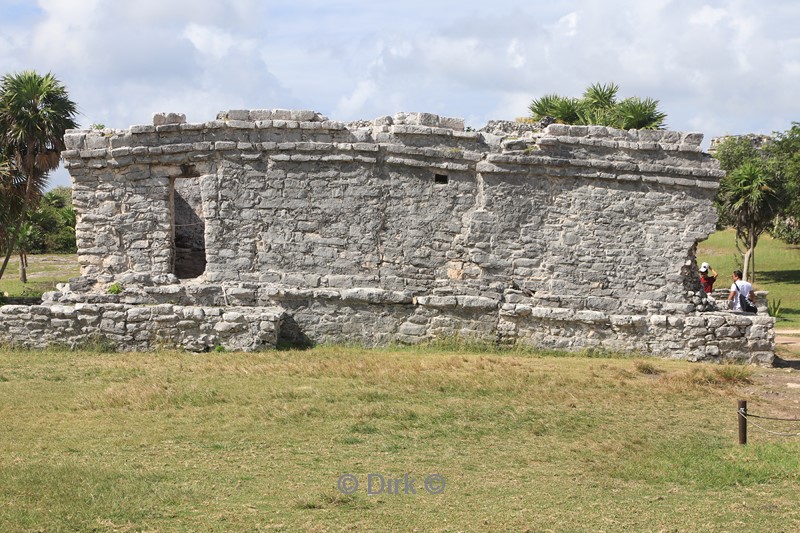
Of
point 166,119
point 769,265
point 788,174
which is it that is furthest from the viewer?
point 769,265

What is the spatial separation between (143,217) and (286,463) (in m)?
7.88

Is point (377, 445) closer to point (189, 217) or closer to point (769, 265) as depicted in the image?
point (189, 217)

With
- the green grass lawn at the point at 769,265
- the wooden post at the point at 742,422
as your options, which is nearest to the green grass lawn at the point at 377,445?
the wooden post at the point at 742,422

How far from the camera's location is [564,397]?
12.3 meters

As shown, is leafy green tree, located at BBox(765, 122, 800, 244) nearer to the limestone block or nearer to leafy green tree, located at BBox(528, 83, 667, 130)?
leafy green tree, located at BBox(528, 83, 667, 130)

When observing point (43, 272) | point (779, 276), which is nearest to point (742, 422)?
point (779, 276)

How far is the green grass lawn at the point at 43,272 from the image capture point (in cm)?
2892

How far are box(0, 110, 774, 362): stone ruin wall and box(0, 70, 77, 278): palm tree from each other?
541cm

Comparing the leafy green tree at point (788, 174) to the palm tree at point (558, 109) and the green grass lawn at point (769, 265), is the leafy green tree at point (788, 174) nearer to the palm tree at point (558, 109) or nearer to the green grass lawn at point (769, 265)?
the green grass lawn at point (769, 265)

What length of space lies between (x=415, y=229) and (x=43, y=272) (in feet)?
72.8

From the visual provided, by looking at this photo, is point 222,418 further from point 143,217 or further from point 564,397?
point 143,217

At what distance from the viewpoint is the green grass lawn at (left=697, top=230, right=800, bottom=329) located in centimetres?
3044

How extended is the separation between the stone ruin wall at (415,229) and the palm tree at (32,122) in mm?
5413

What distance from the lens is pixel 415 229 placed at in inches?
625
